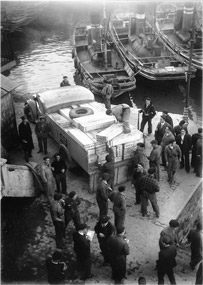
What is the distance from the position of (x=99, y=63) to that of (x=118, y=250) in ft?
62.7

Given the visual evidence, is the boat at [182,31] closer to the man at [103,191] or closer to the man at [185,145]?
the man at [185,145]

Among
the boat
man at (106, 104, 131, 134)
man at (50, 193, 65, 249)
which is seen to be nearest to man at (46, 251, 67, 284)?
man at (50, 193, 65, 249)

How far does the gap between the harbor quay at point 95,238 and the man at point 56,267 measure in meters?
0.80

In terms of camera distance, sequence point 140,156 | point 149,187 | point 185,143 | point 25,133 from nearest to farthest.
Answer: point 149,187, point 140,156, point 185,143, point 25,133

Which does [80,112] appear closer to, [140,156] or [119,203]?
[140,156]

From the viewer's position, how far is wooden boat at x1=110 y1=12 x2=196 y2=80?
2425 cm

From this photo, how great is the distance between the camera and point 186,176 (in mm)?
12055

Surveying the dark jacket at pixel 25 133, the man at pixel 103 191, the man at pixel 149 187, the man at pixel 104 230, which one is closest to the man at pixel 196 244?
the man at pixel 149 187

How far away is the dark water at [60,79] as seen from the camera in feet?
80.2

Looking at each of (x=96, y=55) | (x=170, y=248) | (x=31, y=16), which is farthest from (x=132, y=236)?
(x=31, y=16)

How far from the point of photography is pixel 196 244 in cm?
855

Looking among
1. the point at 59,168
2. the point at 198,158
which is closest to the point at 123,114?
the point at 198,158

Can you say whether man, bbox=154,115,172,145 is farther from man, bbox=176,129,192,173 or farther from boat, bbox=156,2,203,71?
boat, bbox=156,2,203,71

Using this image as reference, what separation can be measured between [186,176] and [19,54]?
985 inches
